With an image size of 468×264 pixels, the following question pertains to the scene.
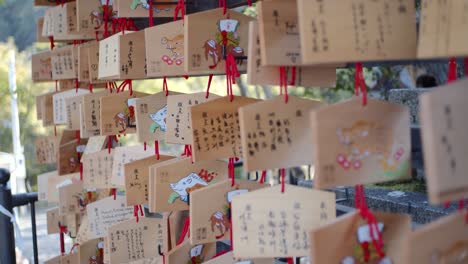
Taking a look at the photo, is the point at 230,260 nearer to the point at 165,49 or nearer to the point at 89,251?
the point at 165,49

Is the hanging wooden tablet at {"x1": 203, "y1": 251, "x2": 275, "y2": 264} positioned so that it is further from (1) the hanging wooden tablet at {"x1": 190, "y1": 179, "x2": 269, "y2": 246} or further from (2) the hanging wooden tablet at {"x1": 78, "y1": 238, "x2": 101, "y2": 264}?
(2) the hanging wooden tablet at {"x1": 78, "y1": 238, "x2": 101, "y2": 264}

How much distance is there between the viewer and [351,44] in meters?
0.85

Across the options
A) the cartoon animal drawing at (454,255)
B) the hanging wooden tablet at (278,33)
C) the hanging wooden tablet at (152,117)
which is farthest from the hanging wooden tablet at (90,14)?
the cartoon animal drawing at (454,255)

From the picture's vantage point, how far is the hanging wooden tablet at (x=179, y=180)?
129 cm

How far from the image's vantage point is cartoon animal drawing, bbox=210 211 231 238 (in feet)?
3.88

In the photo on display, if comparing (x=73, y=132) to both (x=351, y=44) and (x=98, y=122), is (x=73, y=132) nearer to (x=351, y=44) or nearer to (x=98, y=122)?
(x=98, y=122)

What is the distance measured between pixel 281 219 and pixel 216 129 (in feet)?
0.83

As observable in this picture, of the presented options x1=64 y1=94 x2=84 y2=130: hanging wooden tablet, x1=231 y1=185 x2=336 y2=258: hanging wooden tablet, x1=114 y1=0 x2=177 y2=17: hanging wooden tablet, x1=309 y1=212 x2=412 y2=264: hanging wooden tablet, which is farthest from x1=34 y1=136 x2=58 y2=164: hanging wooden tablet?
x1=309 y1=212 x2=412 y2=264: hanging wooden tablet

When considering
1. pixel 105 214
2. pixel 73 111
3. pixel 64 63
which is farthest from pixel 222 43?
pixel 64 63

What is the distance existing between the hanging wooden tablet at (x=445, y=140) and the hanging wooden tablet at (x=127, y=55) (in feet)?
2.89

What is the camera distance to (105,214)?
5.67 feet

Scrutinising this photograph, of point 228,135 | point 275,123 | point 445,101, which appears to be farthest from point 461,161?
point 228,135

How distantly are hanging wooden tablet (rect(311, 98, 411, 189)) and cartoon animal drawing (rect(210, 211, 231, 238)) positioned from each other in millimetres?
361

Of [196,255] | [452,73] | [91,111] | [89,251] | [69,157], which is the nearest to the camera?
[452,73]
